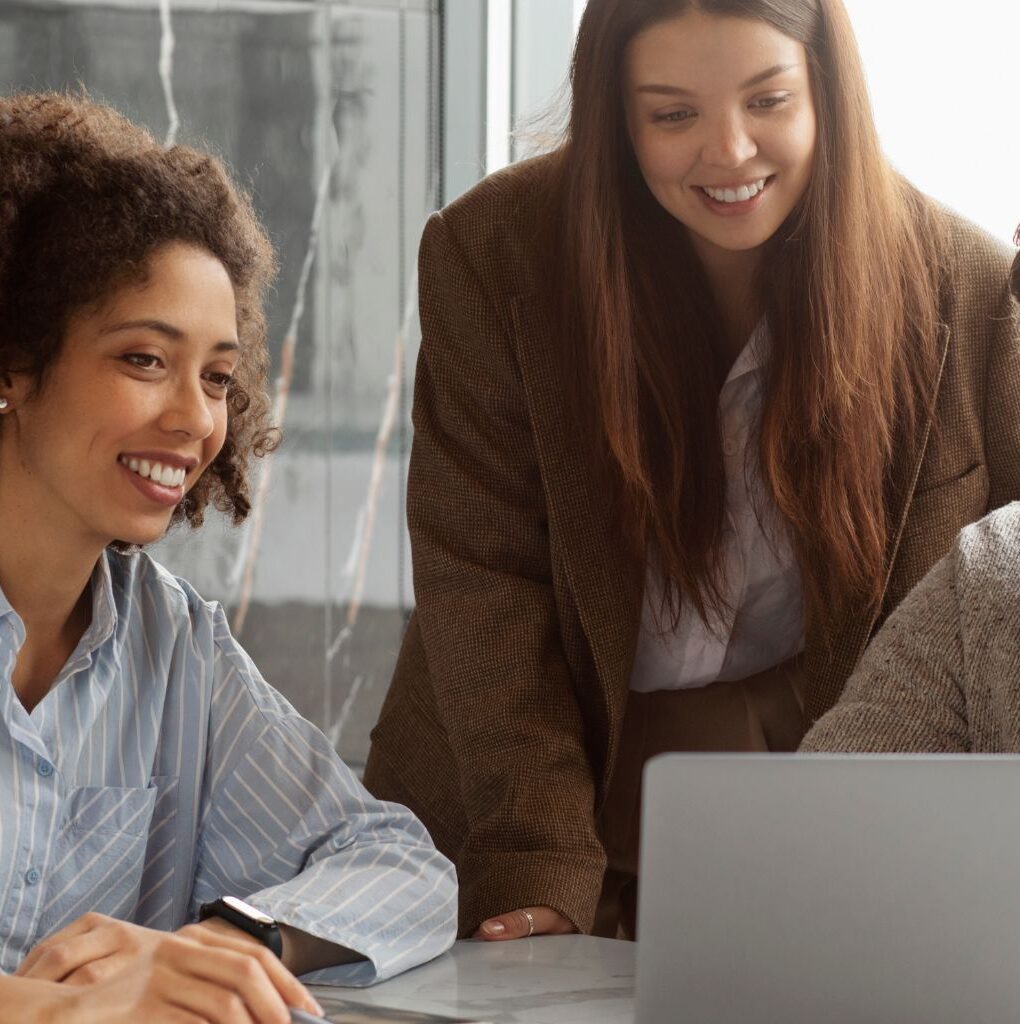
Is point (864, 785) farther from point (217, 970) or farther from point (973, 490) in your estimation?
point (973, 490)

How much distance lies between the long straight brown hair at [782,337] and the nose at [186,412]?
0.46 m

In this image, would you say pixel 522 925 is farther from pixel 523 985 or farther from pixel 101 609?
pixel 101 609

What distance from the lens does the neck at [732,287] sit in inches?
71.5

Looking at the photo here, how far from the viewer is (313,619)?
11.2ft

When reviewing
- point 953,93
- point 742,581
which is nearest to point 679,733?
point 742,581

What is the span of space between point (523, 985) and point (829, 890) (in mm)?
432

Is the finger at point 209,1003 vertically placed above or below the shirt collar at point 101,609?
below

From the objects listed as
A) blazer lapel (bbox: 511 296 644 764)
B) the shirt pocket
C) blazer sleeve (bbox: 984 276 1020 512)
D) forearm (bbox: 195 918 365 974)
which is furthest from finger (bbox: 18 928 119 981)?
blazer sleeve (bbox: 984 276 1020 512)

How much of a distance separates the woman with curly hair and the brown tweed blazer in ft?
0.89

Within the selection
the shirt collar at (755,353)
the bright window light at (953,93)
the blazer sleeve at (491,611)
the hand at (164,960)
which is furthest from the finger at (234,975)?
the bright window light at (953,93)

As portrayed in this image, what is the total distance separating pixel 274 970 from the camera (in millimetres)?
1099

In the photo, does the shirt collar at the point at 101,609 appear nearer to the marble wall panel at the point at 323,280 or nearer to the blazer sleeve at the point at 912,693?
the blazer sleeve at the point at 912,693

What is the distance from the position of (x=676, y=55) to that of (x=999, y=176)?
1147 mm

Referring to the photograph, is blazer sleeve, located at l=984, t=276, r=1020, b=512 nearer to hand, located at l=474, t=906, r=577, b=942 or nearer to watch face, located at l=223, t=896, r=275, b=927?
hand, located at l=474, t=906, r=577, b=942
